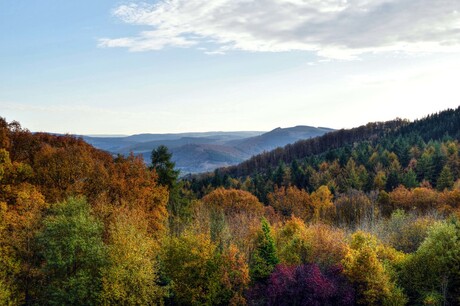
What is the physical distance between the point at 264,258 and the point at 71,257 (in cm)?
1816

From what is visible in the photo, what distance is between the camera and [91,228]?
3369 cm

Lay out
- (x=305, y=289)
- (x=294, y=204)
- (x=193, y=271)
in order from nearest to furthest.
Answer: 1. (x=305, y=289)
2. (x=193, y=271)
3. (x=294, y=204)

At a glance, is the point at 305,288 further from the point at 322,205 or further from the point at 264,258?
the point at 322,205

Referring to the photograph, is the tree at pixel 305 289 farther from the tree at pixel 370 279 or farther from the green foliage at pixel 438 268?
the green foliage at pixel 438 268

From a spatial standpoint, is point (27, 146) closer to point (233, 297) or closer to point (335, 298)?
point (233, 297)

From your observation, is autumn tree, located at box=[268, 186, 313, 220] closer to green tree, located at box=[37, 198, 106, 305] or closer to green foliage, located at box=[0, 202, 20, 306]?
green tree, located at box=[37, 198, 106, 305]

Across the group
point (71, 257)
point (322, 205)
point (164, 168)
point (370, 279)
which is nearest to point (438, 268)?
point (370, 279)

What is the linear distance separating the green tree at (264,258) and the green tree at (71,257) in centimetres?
1470

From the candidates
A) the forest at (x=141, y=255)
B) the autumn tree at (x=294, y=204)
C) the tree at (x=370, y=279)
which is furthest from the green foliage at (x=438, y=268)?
the autumn tree at (x=294, y=204)

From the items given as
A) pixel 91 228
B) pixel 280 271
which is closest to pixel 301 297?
pixel 280 271

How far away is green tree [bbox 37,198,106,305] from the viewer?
106 feet

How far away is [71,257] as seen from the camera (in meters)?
32.4

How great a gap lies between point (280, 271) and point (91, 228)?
17275mm

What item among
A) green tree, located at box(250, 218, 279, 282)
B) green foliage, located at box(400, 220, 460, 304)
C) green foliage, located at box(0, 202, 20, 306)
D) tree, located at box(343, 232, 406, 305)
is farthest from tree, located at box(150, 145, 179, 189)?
green foliage, located at box(400, 220, 460, 304)
